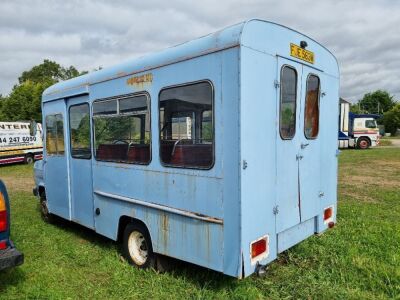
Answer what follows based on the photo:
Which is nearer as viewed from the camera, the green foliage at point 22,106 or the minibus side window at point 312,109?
the minibus side window at point 312,109

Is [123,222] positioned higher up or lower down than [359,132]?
lower down

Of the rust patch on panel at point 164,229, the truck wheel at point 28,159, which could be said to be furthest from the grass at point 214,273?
the truck wheel at point 28,159

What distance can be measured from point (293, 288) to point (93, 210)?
3.11 meters

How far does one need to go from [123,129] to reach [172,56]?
136cm

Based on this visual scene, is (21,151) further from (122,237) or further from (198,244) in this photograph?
(198,244)

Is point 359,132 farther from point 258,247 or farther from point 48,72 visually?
point 48,72

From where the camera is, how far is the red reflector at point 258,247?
11.4 feet

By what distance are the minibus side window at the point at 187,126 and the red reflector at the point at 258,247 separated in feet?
2.89

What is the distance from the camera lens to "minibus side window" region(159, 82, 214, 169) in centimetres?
365

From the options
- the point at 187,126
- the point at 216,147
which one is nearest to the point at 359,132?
the point at 187,126

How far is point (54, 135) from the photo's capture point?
21.5 feet

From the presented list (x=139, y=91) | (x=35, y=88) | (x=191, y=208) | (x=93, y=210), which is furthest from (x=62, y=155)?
(x=35, y=88)

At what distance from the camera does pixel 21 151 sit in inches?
834

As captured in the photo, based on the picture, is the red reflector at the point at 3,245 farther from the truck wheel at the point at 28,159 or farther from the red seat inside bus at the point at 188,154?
the truck wheel at the point at 28,159
